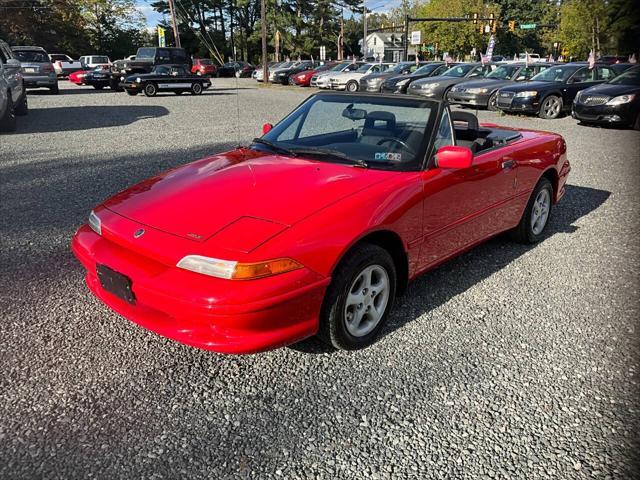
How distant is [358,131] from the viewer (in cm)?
388

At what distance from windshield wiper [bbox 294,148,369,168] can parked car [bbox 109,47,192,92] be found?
23469mm

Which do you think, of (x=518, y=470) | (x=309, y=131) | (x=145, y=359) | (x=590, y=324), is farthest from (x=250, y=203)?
(x=590, y=324)

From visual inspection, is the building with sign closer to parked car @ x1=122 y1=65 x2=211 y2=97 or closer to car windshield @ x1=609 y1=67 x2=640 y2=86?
parked car @ x1=122 y1=65 x2=211 y2=97

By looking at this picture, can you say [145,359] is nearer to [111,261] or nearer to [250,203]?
[111,261]

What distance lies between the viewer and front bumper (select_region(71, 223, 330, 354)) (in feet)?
8.08

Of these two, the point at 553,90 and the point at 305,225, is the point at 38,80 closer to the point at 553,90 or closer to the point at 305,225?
the point at 553,90

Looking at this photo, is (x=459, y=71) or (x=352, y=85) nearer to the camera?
(x=459, y=71)

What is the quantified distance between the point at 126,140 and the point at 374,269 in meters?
8.84

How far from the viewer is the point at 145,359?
9.73 ft

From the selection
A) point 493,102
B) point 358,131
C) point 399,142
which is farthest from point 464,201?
point 493,102

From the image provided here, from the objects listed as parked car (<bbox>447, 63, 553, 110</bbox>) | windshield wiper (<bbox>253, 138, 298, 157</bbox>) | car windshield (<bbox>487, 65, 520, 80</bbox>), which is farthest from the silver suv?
car windshield (<bbox>487, 65, 520, 80</bbox>)

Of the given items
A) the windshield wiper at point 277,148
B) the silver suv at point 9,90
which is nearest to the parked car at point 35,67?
the silver suv at point 9,90

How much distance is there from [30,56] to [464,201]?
2207 centimetres

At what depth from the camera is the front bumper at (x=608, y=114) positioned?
12.2m
